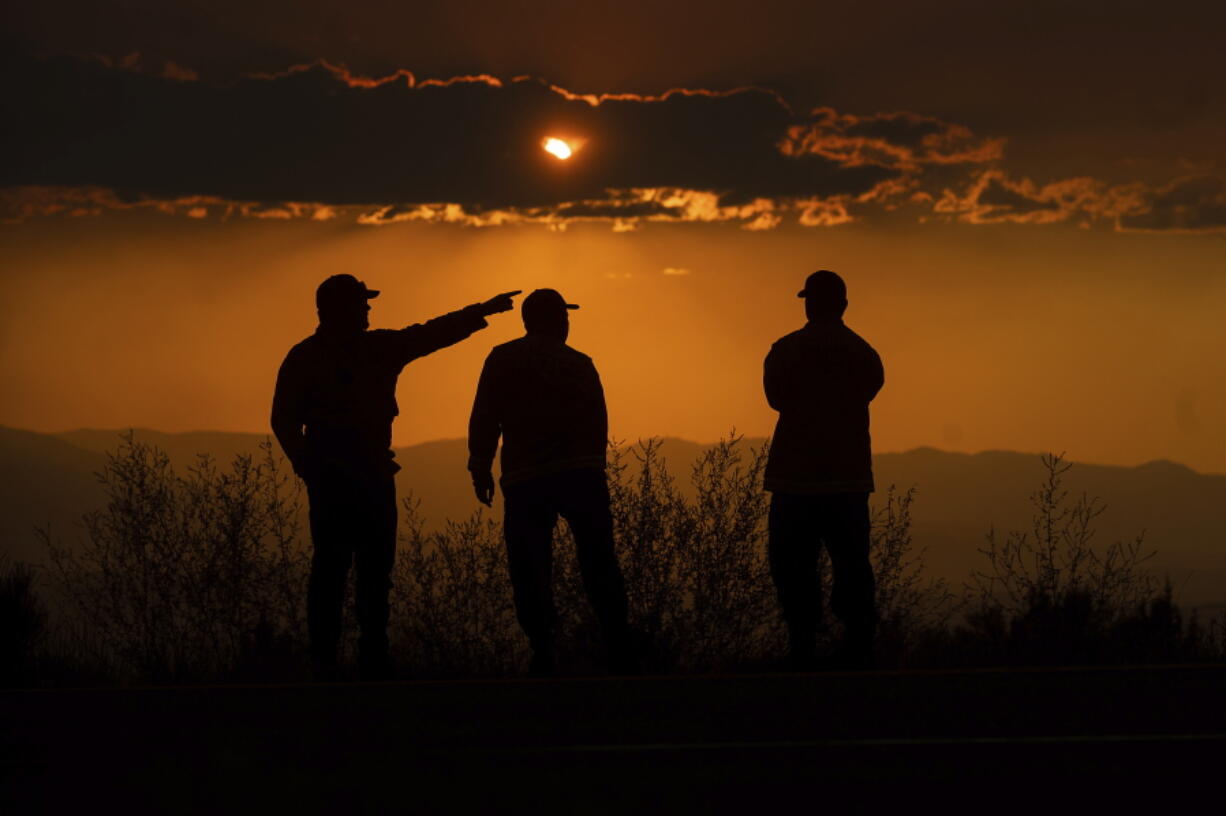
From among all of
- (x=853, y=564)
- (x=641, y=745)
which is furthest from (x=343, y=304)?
(x=641, y=745)

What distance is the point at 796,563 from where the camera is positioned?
28.6 ft

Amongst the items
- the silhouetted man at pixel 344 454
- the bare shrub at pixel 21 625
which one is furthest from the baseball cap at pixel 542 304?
the bare shrub at pixel 21 625

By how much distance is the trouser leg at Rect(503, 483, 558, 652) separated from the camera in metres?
8.64

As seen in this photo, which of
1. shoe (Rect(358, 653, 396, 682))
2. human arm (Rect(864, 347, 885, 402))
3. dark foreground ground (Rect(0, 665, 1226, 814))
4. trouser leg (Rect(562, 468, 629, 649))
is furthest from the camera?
human arm (Rect(864, 347, 885, 402))

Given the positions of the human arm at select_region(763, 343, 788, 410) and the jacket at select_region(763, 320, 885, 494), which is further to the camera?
the human arm at select_region(763, 343, 788, 410)

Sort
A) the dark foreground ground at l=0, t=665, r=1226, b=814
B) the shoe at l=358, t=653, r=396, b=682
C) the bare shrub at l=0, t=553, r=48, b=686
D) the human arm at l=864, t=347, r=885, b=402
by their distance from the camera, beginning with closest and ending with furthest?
the dark foreground ground at l=0, t=665, r=1226, b=814 → the shoe at l=358, t=653, r=396, b=682 → the human arm at l=864, t=347, r=885, b=402 → the bare shrub at l=0, t=553, r=48, b=686

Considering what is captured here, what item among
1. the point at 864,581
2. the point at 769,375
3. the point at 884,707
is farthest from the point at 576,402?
the point at 884,707

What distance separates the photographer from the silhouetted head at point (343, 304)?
8664 millimetres

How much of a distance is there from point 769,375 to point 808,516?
78 centimetres

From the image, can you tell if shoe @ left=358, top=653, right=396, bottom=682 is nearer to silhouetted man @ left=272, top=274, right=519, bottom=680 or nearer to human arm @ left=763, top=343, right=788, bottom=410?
silhouetted man @ left=272, top=274, right=519, bottom=680

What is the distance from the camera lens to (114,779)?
5.61 m

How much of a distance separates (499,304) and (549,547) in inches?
53.8

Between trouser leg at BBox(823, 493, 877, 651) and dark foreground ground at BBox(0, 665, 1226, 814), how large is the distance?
1252mm

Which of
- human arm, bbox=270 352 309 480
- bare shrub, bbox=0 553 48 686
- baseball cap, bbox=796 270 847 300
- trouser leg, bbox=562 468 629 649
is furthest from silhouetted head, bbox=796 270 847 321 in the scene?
bare shrub, bbox=0 553 48 686
